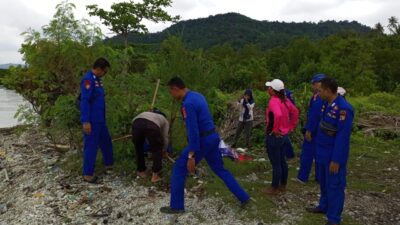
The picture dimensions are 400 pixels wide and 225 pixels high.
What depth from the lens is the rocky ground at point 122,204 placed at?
5629 mm

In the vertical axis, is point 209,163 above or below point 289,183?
above

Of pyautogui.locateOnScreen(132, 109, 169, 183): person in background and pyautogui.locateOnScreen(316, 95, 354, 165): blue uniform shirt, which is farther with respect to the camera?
pyautogui.locateOnScreen(132, 109, 169, 183): person in background

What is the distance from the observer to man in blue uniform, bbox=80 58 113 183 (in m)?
6.54

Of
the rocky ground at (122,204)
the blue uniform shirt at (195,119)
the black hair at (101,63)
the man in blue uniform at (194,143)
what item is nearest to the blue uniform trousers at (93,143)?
the rocky ground at (122,204)

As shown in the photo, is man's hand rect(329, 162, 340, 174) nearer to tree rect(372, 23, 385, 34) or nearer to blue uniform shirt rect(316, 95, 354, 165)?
blue uniform shirt rect(316, 95, 354, 165)

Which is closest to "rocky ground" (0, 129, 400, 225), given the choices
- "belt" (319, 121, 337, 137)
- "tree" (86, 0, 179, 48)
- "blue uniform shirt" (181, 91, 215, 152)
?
"blue uniform shirt" (181, 91, 215, 152)

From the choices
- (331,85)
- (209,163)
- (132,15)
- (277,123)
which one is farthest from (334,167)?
(132,15)

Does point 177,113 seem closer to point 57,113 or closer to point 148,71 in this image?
point 148,71

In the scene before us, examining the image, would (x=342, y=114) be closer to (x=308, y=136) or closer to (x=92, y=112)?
(x=308, y=136)

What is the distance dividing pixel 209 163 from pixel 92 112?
2256mm

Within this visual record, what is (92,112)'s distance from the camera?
6.69 m

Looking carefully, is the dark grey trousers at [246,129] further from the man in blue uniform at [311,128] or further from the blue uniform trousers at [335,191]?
the blue uniform trousers at [335,191]

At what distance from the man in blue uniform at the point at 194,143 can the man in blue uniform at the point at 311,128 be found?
1686mm

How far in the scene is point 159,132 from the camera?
6.56m
